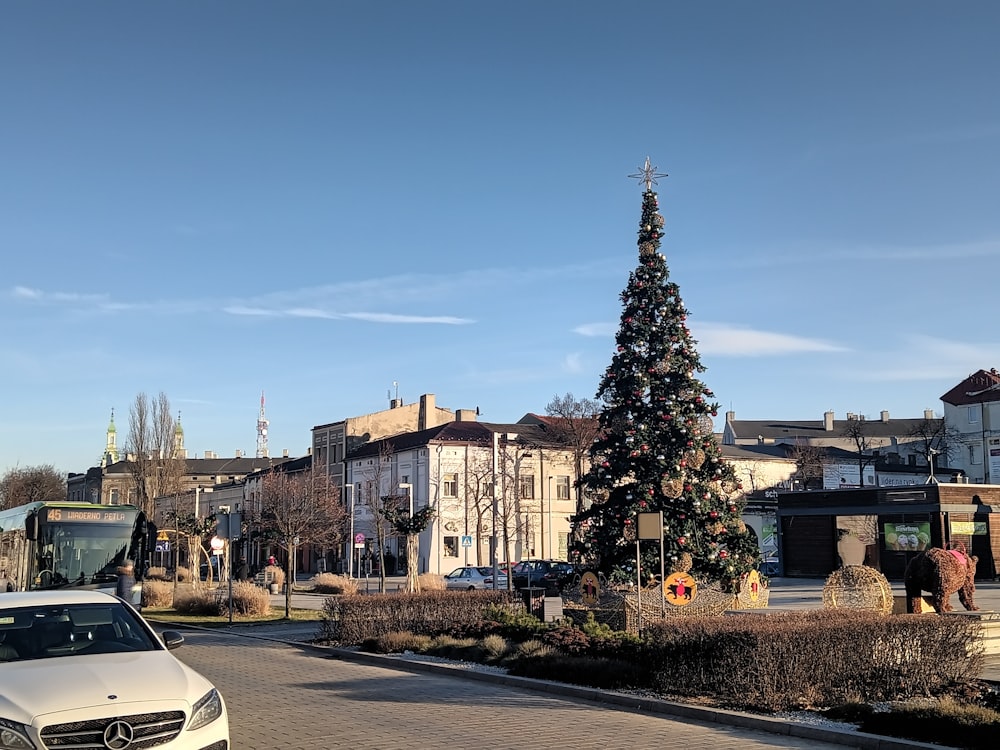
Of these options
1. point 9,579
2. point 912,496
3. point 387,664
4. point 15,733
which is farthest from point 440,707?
point 912,496

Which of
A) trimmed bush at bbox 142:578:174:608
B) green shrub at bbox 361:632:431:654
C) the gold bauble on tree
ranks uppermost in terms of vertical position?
the gold bauble on tree

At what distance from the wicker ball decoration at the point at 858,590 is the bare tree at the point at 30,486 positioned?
83.5 meters

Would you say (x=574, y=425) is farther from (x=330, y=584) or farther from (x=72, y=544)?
(x=72, y=544)

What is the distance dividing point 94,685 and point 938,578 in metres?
15.1

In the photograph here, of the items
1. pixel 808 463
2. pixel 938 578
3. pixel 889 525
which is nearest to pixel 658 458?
pixel 938 578

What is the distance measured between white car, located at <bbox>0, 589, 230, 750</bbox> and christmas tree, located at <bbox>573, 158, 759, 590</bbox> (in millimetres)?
14915

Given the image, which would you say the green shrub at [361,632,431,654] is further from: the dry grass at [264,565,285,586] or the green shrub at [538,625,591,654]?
the dry grass at [264,565,285,586]

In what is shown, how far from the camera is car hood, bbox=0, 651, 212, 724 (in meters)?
7.02

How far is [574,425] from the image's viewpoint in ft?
229

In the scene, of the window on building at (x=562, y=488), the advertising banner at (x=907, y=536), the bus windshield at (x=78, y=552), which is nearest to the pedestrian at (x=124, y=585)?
the bus windshield at (x=78, y=552)

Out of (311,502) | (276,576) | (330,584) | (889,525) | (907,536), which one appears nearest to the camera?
(330,584)

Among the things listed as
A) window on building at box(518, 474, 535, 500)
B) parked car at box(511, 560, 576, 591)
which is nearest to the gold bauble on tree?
parked car at box(511, 560, 576, 591)

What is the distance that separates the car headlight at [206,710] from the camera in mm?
7301

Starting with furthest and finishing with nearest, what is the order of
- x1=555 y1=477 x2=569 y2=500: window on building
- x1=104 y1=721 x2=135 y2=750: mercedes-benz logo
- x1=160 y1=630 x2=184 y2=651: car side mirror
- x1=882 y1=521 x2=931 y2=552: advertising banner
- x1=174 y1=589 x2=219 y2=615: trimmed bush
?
x1=555 y1=477 x2=569 y2=500: window on building < x1=882 y1=521 x2=931 y2=552: advertising banner < x1=174 y1=589 x2=219 y2=615: trimmed bush < x1=160 y1=630 x2=184 y2=651: car side mirror < x1=104 y1=721 x2=135 y2=750: mercedes-benz logo
